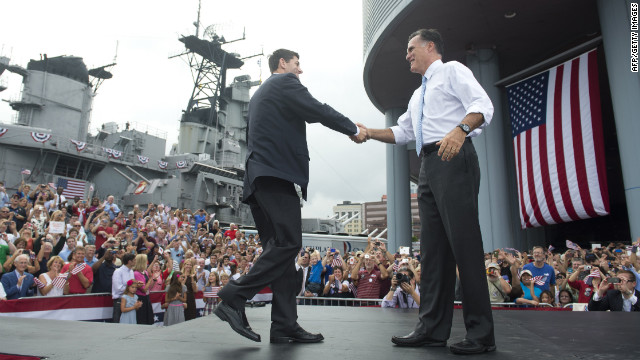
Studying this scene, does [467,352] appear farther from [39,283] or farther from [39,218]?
[39,218]

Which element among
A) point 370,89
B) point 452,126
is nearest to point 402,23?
point 370,89

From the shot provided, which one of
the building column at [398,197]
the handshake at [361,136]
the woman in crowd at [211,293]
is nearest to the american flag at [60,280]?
the woman in crowd at [211,293]

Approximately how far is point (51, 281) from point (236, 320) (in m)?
5.88

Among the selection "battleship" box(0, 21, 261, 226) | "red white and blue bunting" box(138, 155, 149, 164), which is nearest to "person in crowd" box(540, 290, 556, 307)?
"battleship" box(0, 21, 261, 226)

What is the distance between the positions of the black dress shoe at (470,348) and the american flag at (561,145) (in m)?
10.7

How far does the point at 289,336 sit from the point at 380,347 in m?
0.59

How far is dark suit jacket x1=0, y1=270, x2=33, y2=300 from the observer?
6.01 m

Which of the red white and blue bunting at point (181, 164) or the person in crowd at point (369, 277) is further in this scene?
the red white and blue bunting at point (181, 164)

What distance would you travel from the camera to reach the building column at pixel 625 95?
9.79 metres

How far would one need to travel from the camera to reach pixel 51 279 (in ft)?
21.6

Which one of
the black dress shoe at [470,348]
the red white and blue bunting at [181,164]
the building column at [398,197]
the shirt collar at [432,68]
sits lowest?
the black dress shoe at [470,348]

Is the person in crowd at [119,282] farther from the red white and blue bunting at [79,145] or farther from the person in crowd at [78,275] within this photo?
the red white and blue bunting at [79,145]

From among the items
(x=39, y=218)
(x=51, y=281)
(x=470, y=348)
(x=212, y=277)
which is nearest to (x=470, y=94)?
(x=470, y=348)

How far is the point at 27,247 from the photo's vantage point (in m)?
7.92
